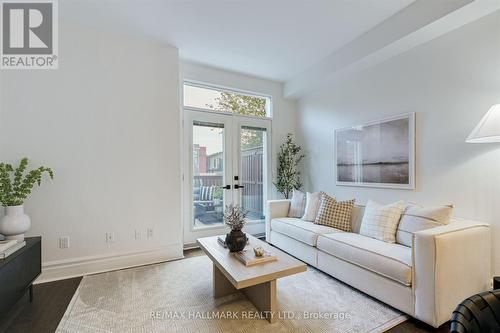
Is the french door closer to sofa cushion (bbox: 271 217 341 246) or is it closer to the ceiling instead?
sofa cushion (bbox: 271 217 341 246)

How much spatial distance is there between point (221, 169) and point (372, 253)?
100 inches

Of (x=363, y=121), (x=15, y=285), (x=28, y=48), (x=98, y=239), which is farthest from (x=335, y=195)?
(x=28, y=48)

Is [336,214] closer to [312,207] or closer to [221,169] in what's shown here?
[312,207]

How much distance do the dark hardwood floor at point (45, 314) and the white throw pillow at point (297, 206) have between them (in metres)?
1.83

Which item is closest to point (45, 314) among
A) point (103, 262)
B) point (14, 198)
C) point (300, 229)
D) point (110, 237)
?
point (103, 262)

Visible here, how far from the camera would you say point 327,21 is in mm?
2646

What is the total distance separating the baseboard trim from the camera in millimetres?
2566

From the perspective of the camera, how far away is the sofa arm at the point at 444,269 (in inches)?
65.6

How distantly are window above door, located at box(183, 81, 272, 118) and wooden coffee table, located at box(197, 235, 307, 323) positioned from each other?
244 cm

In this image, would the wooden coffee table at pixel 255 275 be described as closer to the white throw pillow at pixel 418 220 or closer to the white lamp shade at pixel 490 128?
the white throw pillow at pixel 418 220

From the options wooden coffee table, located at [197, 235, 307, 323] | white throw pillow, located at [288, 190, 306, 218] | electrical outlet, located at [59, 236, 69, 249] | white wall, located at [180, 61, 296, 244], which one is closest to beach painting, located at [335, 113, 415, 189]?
white throw pillow, located at [288, 190, 306, 218]

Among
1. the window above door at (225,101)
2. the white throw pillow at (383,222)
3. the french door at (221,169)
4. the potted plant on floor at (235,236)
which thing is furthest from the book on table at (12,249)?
the white throw pillow at (383,222)

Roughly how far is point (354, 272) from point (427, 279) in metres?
0.65

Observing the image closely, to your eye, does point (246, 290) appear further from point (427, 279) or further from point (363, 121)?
point (363, 121)
